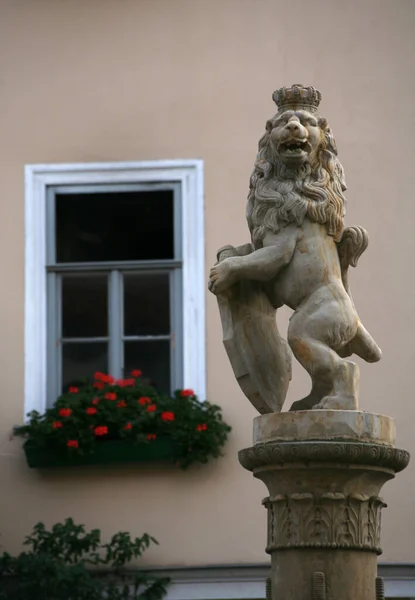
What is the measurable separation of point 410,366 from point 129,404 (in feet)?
5.61

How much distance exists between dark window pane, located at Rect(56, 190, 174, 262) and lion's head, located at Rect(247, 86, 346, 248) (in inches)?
140

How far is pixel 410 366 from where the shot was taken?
12352 millimetres

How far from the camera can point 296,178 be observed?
9.16 meters

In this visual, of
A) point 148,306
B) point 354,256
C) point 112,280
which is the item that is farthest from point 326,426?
point 112,280

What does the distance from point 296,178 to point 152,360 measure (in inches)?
144

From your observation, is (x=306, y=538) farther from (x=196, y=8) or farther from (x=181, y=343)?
(x=196, y=8)

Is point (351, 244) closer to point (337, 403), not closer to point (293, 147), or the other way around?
point (293, 147)

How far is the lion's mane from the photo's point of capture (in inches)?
359

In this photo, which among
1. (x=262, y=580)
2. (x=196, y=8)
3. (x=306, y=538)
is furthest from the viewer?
(x=196, y=8)

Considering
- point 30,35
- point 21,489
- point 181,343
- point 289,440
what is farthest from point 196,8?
point 289,440

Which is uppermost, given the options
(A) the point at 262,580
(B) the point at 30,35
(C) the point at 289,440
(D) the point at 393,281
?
(B) the point at 30,35

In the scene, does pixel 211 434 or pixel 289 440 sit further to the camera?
pixel 211 434

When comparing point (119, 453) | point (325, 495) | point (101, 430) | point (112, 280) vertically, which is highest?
point (112, 280)

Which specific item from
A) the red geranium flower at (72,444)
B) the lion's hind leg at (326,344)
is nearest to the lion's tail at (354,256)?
the lion's hind leg at (326,344)
